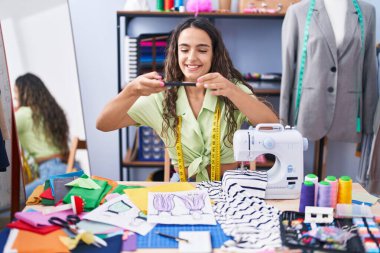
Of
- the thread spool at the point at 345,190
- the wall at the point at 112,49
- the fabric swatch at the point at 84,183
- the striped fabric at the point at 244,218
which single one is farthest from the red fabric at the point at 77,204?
the wall at the point at 112,49

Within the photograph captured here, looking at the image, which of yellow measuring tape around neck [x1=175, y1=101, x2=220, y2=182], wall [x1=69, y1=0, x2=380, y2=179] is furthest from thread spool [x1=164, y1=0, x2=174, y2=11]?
yellow measuring tape around neck [x1=175, y1=101, x2=220, y2=182]

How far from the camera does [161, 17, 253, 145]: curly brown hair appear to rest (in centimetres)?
190

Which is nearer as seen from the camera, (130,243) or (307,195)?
(130,243)

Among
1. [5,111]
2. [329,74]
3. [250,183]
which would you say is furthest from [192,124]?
[5,111]

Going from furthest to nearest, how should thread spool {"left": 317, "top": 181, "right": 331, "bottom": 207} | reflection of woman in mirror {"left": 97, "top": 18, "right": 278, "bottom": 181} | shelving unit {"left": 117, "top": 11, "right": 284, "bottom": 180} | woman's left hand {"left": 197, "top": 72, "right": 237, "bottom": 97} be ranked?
shelving unit {"left": 117, "top": 11, "right": 284, "bottom": 180} < reflection of woman in mirror {"left": 97, "top": 18, "right": 278, "bottom": 181} < woman's left hand {"left": 197, "top": 72, "right": 237, "bottom": 97} < thread spool {"left": 317, "top": 181, "right": 331, "bottom": 207}

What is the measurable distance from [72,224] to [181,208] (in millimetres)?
346

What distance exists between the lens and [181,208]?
1.43 m

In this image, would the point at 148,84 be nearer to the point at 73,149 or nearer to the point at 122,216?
the point at 122,216

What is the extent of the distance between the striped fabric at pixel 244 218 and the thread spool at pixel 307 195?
0.28ft

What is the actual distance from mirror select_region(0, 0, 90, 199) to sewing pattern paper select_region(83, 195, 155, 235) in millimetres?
1625

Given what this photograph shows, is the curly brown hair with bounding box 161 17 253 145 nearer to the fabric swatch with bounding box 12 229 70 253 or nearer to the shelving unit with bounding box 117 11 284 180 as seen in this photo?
the fabric swatch with bounding box 12 229 70 253

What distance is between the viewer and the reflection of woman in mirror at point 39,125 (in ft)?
9.40

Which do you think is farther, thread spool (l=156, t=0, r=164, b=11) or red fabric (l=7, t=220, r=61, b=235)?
thread spool (l=156, t=0, r=164, b=11)

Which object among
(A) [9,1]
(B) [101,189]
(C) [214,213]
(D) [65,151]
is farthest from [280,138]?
(A) [9,1]
